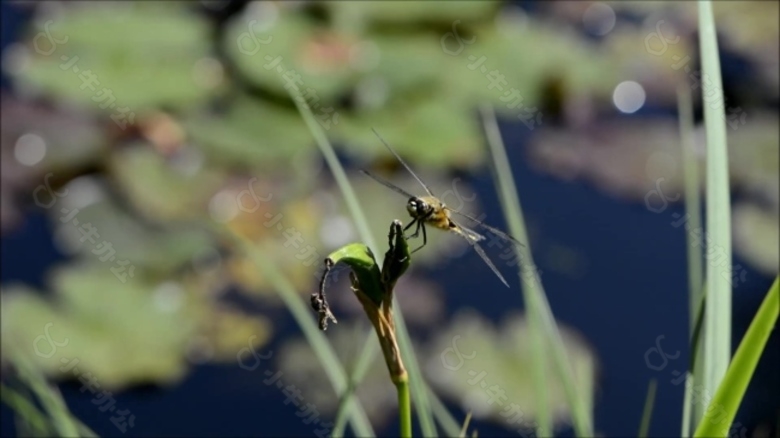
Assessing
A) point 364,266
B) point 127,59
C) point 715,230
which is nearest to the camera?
point 364,266

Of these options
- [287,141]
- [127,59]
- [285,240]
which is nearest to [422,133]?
[287,141]

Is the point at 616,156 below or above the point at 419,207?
below

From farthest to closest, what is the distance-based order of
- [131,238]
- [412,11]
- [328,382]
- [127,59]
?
[412,11]
[127,59]
[131,238]
[328,382]

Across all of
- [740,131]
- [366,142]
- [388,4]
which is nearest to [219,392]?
[366,142]

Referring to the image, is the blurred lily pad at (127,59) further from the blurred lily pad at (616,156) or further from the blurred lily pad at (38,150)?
the blurred lily pad at (616,156)

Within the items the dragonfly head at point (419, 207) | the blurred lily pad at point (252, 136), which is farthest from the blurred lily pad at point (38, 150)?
the dragonfly head at point (419, 207)

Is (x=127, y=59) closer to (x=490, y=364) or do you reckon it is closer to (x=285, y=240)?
(x=285, y=240)

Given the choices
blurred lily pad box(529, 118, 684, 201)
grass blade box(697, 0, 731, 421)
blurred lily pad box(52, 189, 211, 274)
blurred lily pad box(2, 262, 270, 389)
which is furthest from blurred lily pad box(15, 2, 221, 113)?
grass blade box(697, 0, 731, 421)

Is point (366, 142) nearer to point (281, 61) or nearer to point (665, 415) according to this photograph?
point (281, 61)

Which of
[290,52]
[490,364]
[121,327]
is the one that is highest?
[290,52]
